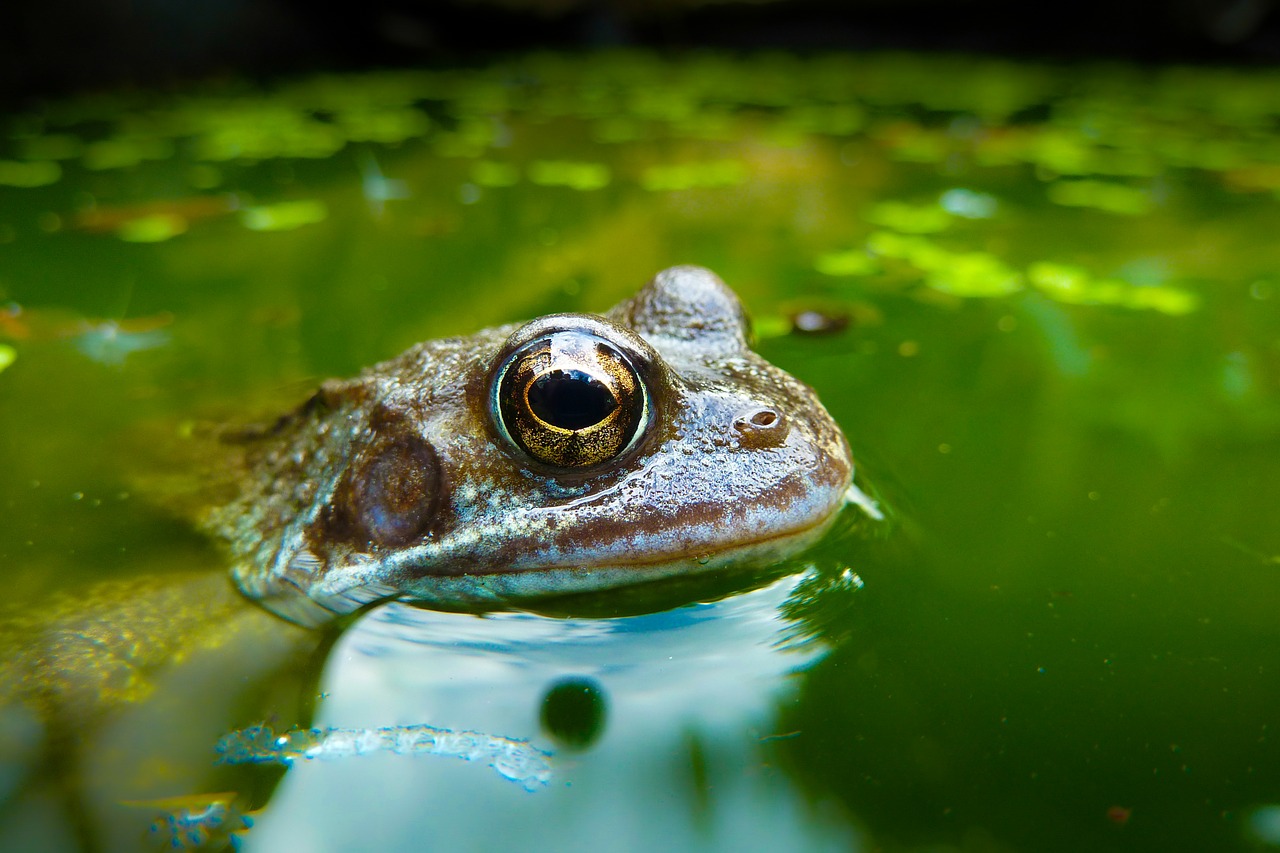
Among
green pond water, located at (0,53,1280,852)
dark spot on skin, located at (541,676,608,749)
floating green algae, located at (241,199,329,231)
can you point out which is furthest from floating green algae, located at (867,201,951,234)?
dark spot on skin, located at (541,676,608,749)

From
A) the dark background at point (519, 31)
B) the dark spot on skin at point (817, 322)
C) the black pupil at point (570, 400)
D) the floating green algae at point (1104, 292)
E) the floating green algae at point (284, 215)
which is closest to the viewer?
the black pupil at point (570, 400)

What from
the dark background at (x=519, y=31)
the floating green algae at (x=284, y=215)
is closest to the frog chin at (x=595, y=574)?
the floating green algae at (x=284, y=215)

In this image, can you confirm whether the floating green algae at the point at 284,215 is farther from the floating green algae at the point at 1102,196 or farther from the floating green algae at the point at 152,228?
the floating green algae at the point at 1102,196

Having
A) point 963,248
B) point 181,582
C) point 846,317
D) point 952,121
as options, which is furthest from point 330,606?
point 952,121

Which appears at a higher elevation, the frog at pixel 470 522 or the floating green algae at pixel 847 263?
the frog at pixel 470 522

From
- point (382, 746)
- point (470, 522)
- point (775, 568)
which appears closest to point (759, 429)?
point (775, 568)

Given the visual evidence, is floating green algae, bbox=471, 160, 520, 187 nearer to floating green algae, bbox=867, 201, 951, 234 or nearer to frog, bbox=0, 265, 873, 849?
floating green algae, bbox=867, 201, 951, 234

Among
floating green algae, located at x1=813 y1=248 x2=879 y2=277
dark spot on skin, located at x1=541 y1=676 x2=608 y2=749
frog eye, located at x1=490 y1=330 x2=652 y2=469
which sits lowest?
floating green algae, located at x1=813 y1=248 x2=879 y2=277

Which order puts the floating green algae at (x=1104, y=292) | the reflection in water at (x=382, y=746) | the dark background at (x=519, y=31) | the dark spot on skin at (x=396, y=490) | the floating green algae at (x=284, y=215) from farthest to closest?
the dark background at (x=519, y=31), the floating green algae at (x=284, y=215), the floating green algae at (x=1104, y=292), the dark spot on skin at (x=396, y=490), the reflection in water at (x=382, y=746)
